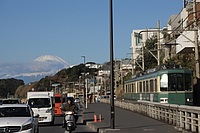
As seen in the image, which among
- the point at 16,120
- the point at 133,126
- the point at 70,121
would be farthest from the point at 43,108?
the point at 16,120

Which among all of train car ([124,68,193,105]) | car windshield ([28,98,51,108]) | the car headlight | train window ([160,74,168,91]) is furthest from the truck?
the car headlight

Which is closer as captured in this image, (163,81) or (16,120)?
(16,120)

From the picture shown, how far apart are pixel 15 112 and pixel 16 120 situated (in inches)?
65.5

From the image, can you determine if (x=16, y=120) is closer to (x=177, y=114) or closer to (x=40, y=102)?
(x=177, y=114)

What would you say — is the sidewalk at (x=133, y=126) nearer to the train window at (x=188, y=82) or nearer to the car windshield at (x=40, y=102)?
the car windshield at (x=40, y=102)

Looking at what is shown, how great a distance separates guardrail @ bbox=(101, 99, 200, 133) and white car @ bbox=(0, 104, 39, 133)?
19.7 ft

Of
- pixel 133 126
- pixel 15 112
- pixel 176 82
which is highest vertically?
pixel 176 82

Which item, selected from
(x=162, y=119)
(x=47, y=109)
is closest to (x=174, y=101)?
(x=162, y=119)

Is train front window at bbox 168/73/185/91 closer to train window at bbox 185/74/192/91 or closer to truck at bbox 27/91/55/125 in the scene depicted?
train window at bbox 185/74/192/91

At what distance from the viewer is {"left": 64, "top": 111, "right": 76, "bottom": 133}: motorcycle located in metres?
19.2

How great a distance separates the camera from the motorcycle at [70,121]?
19188 millimetres

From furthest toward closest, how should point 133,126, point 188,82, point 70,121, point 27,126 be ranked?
point 188,82
point 133,126
point 70,121
point 27,126

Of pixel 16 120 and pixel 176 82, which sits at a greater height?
pixel 176 82

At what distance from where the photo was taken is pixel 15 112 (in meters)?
16.9
